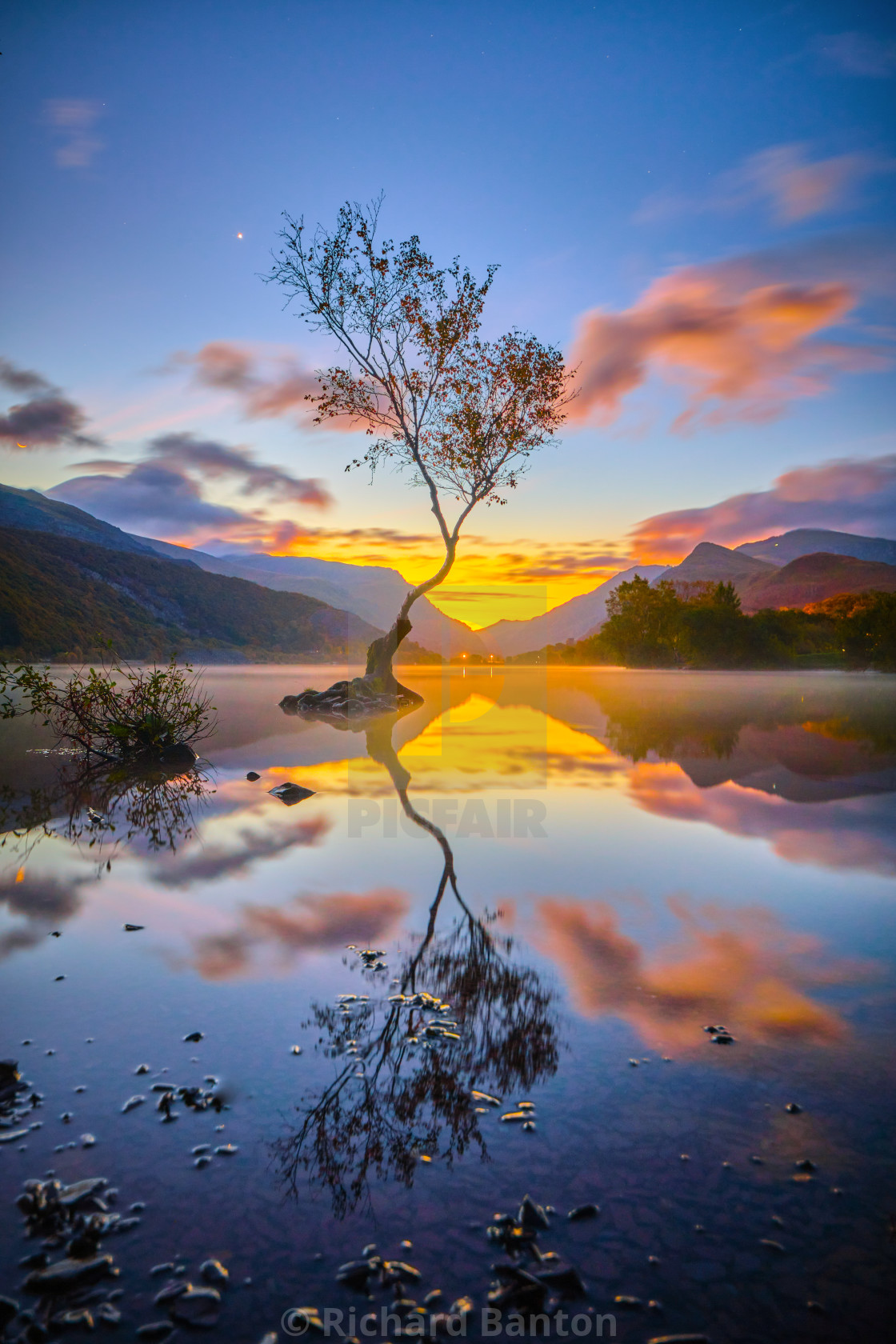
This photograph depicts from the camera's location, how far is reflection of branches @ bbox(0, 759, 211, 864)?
31.0 feet

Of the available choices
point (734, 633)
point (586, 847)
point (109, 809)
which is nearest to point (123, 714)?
point (109, 809)

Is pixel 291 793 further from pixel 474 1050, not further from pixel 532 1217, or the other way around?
pixel 532 1217

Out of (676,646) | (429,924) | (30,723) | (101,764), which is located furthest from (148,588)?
(429,924)

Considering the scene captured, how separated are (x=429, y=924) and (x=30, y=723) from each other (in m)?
26.2

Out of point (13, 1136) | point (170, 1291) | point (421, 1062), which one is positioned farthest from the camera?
point (421, 1062)

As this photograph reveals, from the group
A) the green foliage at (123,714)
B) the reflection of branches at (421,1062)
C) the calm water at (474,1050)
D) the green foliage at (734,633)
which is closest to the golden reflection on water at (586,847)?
the calm water at (474,1050)

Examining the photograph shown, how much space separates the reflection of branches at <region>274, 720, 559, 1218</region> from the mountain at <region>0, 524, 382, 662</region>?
96.4m

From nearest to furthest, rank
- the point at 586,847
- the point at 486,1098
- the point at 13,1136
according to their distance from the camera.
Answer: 1. the point at 13,1136
2. the point at 486,1098
3. the point at 586,847

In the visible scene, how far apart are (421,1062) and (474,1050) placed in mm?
329

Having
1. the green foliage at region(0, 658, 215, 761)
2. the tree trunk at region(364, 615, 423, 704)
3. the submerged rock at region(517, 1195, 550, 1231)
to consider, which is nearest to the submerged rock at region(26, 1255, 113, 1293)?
the submerged rock at region(517, 1195, 550, 1231)

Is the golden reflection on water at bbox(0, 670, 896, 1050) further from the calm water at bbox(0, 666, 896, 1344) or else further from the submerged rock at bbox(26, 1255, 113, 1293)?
the submerged rock at bbox(26, 1255, 113, 1293)

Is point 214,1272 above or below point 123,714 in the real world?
below

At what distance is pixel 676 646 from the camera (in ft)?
346

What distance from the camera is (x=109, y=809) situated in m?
11.4
